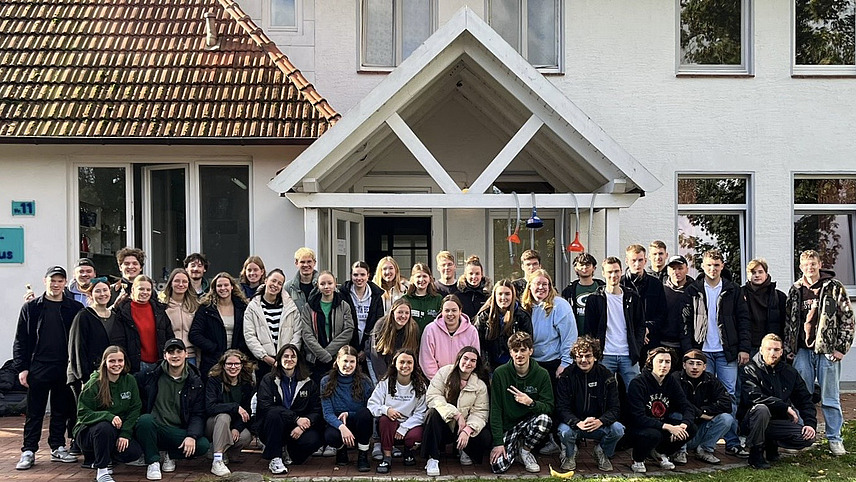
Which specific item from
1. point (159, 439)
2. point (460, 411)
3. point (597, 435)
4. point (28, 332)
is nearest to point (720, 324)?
point (597, 435)

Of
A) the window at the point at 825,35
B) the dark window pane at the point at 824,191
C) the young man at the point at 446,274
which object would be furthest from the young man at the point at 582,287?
the window at the point at 825,35

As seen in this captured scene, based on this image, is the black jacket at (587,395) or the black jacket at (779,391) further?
the black jacket at (779,391)

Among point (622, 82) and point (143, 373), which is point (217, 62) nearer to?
point (143, 373)

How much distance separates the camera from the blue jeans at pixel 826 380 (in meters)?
7.15

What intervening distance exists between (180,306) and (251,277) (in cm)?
74

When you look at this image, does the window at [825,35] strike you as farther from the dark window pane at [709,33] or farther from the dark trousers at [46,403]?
the dark trousers at [46,403]

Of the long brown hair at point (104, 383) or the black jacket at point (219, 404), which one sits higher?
the long brown hair at point (104, 383)

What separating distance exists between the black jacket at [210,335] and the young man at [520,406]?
7.74 feet

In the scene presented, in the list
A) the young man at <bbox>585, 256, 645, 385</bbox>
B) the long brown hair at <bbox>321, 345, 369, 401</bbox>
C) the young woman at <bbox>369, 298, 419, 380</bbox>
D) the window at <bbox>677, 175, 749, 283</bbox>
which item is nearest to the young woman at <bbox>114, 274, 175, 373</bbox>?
the long brown hair at <bbox>321, 345, 369, 401</bbox>

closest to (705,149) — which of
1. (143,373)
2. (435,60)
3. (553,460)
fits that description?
(435,60)

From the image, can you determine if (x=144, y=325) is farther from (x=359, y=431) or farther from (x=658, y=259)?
(x=658, y=259)

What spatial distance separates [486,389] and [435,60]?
341 centimetres

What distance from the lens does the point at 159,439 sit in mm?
6602

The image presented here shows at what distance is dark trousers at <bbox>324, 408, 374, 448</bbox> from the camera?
267 inches
